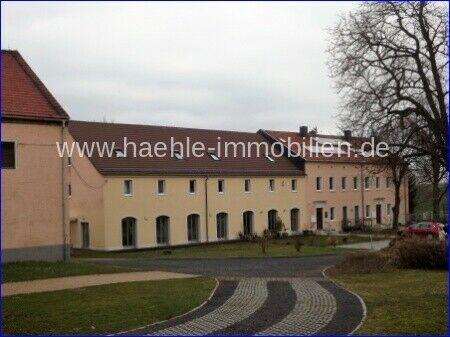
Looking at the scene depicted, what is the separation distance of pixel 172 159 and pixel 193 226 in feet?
17.7

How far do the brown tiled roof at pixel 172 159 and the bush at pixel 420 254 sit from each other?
75.3 ft

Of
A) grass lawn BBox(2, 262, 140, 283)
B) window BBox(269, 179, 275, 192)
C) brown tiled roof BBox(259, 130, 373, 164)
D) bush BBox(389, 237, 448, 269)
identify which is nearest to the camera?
grass lawn BBox(2, 262, 140, 283)

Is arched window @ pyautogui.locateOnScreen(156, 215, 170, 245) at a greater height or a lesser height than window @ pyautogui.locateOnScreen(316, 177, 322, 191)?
lesser

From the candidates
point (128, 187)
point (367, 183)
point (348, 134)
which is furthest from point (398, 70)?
point (367, 183)

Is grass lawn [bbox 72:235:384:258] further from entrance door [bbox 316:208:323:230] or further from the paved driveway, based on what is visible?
the paved driveway

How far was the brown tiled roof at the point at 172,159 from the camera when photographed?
43.5 metres

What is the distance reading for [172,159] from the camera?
47.3m

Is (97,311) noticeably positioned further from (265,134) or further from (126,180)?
(265,134)

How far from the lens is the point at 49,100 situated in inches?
1097

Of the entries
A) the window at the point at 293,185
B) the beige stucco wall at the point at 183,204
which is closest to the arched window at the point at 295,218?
the beige stucco wall at the point at 183,204

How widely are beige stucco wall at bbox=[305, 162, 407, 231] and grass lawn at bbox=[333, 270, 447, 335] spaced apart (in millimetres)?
33771

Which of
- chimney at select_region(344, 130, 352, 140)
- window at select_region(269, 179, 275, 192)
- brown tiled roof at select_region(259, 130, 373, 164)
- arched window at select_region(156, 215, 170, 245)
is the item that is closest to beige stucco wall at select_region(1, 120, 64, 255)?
chimney at select_region(344, 130, 352, 140)

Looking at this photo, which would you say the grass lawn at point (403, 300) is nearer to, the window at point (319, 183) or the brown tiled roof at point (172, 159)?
the brown tiled roof at point (172, 159)

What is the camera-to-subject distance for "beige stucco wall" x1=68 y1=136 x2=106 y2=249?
41.2m
